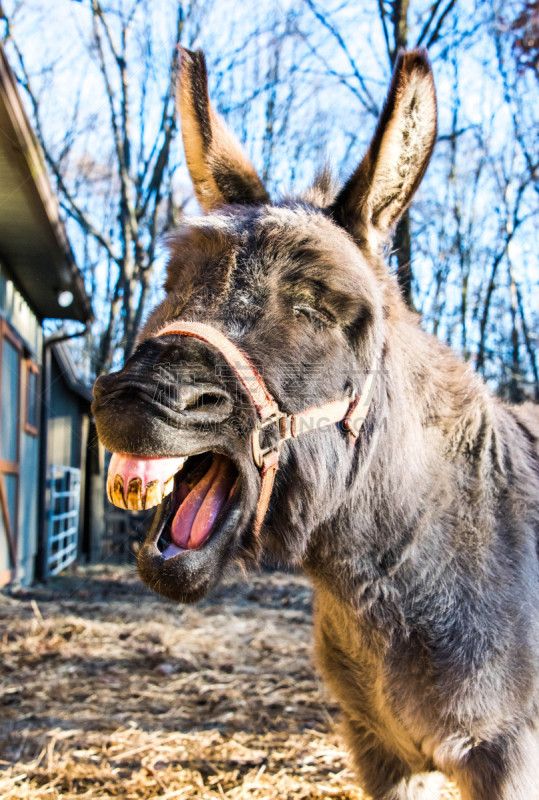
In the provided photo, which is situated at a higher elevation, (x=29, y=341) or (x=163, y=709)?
(x=29, y=341)

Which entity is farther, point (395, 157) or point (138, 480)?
point (395, 157)

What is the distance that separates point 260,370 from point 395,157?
0.88m

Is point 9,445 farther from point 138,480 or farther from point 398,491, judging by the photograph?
point 138,480

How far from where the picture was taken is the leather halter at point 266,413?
1591 mm

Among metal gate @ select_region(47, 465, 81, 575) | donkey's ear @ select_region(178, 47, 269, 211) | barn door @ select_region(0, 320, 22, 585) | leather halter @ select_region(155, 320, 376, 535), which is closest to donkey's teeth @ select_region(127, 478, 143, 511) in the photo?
leather halter @ select_region(155, 320, 376, 535)

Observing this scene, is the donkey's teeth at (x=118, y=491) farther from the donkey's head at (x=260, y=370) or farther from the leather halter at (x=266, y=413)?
the leather halter at (x=266, y=413)

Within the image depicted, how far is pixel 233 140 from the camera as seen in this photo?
8.14 ft

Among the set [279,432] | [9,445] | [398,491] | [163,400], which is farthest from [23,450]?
[163,400]

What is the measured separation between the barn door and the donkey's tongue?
20.7 feet

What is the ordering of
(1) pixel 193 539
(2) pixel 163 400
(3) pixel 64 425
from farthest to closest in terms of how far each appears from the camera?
(3) pixel 64 425 < (1) pixel 193 539 < (2) pixel 163 400

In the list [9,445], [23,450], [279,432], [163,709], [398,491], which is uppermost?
[279,432]

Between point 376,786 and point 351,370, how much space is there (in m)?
1.66

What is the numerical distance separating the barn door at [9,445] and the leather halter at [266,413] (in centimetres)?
634

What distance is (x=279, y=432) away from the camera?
170 cm
